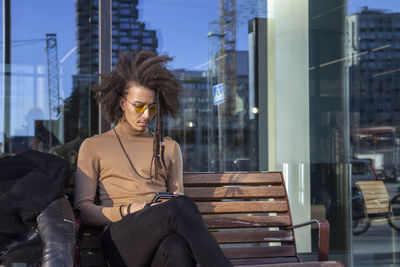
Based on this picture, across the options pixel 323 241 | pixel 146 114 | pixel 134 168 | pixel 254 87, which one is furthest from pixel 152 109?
pixel 254 87

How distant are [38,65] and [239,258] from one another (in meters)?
2.66

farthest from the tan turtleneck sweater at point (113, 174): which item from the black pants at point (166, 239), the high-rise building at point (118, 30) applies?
the high-rise building at point (118, 30)

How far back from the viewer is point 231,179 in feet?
11.1

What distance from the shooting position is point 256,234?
3.30 meters

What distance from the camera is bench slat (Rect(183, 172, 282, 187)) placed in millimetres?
3346

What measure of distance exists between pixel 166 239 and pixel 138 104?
0.83m

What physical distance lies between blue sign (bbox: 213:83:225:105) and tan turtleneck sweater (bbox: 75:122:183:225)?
324 centimetres

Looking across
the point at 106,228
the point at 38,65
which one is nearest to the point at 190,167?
the point at 38,65

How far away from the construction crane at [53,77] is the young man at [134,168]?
71.3 inches

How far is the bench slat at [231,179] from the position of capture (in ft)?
11.0

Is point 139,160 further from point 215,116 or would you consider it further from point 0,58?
point 215,116

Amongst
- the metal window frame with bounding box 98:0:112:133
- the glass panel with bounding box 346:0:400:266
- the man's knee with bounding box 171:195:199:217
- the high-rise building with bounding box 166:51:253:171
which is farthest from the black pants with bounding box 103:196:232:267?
the high-rise building with bounding box 166:51:253:171

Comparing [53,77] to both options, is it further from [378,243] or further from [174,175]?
[378,243]

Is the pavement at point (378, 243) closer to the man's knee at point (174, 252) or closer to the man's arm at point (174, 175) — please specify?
the man's arm at point (174, 175)
